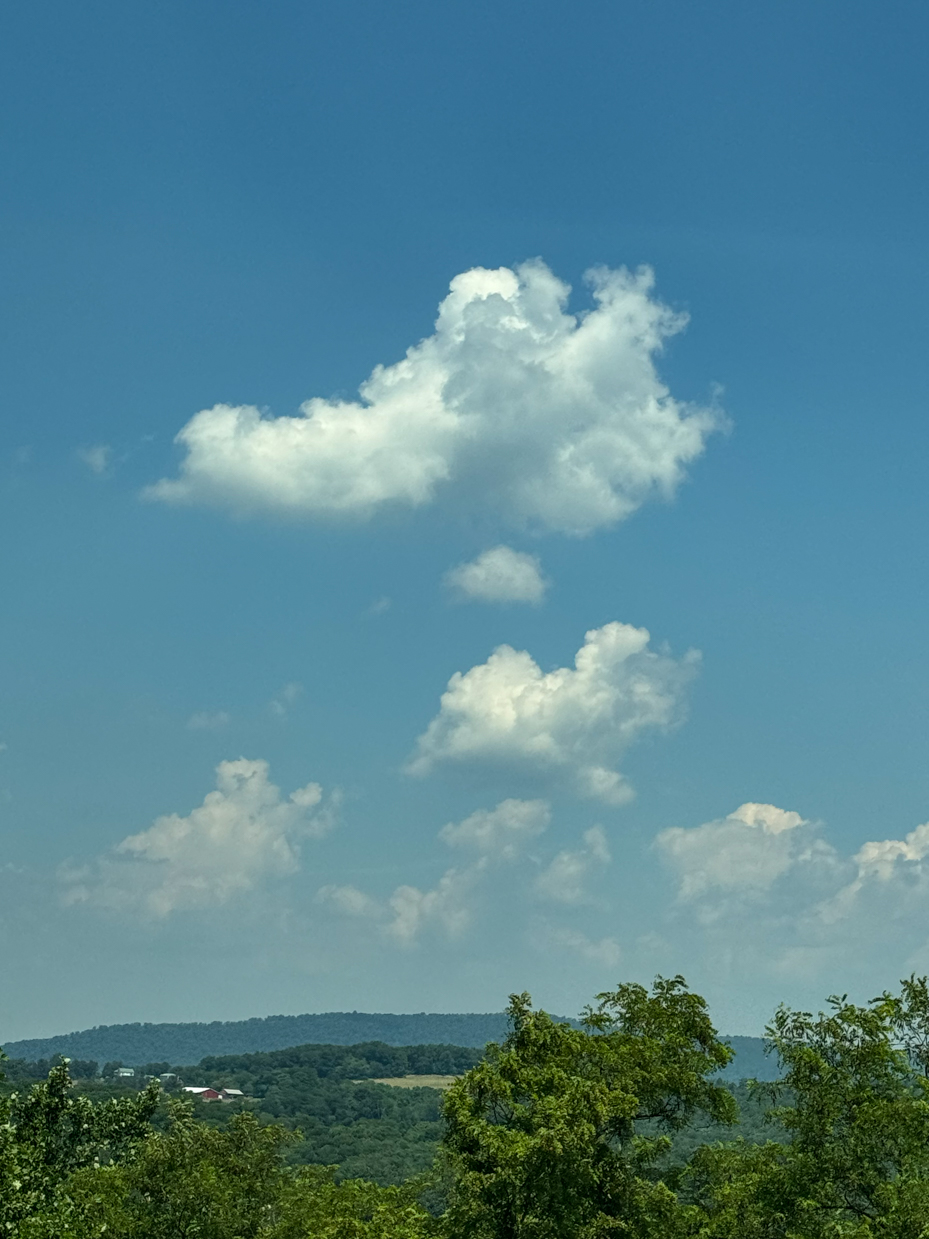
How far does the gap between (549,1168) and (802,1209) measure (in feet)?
25.7

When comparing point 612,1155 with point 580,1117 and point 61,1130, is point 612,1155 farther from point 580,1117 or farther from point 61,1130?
point 61,1130

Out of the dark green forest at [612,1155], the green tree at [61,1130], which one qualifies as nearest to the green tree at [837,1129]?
the dark green forest at [612,1155]

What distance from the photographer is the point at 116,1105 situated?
54.2m

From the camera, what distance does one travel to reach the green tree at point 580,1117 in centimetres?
4016

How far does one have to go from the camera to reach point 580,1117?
133ft

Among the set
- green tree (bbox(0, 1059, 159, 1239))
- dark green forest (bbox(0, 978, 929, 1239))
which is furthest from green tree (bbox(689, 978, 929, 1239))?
green tree (bbox(0, 1059, 159, 1239))

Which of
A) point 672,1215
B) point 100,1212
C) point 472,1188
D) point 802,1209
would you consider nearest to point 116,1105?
point 100,1212

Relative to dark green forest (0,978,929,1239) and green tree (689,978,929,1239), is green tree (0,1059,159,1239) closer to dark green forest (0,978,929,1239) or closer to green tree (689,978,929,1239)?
dark green forest (0,978,929,1239)

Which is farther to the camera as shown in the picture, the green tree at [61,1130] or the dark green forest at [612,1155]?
the green tree at [61,1130]

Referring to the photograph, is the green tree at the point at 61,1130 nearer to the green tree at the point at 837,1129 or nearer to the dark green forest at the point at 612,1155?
the dark green forest at the point at 612,1155

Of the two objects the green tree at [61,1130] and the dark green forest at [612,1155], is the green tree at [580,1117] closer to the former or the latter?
the dark green forest at [612,1155]

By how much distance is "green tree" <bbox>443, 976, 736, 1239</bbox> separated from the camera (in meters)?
40.2

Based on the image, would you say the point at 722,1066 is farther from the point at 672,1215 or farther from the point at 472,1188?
the point at 472,1188

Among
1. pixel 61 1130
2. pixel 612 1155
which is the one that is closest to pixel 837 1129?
pixel 612 1155
